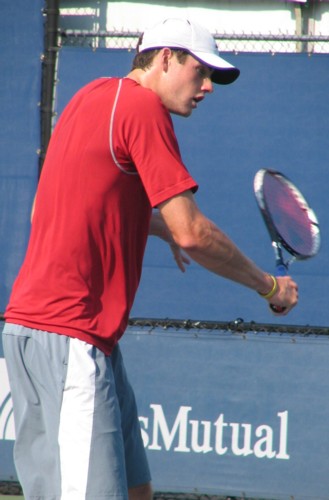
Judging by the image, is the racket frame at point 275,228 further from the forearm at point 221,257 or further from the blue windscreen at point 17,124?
the blue windscreen at point 17,124

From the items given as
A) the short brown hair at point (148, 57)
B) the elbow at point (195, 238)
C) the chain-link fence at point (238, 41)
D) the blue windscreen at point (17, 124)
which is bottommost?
the blue windscreen at point (17, 124)

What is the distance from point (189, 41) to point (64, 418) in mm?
1132

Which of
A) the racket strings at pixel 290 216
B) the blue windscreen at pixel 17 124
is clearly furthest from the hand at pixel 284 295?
the blue windscreen at pixel 17 124

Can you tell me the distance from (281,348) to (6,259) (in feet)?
5.32

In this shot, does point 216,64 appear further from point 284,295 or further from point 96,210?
point 284,295

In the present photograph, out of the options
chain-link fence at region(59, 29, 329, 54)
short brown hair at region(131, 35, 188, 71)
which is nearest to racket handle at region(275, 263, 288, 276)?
short brown hair at region(131, 35, 188, 71)

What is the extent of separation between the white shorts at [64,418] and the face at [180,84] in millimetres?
736

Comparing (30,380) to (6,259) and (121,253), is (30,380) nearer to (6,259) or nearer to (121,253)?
(121,253)

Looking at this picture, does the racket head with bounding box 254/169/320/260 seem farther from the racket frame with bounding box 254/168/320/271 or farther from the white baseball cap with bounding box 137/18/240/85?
the white baseball cap with bounding box 137/18/240/85

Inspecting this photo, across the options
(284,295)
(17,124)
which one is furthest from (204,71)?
(17,124)

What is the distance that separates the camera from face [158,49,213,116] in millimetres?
2832

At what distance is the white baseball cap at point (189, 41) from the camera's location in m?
2.84

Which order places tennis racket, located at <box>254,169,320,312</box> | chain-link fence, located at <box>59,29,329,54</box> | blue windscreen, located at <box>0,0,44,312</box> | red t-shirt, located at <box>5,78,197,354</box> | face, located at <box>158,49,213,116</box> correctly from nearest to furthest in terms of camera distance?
red t-shirt, located at <box>5,78,197,354</box>
face, located at <box>158,49,213,116</box>
tennis racket, located at <box>254,169,320,312</box>
blue windscreen, located at <box>0,0,44,312</box>
chain-link fence, located at <box>59,29,329,54</box>

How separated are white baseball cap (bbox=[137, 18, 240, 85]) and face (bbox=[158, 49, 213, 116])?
0.08 feet
